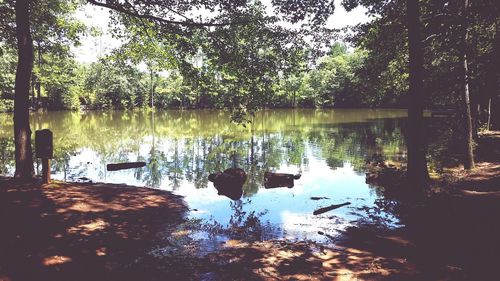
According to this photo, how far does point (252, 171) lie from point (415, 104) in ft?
26.4

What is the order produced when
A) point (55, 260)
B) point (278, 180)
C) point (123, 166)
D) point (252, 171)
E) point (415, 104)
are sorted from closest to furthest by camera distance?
point (55, 260) → point (415, 104) → point (278, 180) → point (252, 171) → point (123, 166)

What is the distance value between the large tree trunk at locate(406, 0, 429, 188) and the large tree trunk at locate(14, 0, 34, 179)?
37.7 ft

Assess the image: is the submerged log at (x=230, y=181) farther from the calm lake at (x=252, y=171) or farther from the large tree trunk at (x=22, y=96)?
the large tree trunk at (x=22, y=96)

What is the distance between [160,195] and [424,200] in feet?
26.4

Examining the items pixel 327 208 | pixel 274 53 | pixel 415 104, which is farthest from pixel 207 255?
pixel 415 104

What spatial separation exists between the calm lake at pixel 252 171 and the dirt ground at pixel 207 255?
769mm

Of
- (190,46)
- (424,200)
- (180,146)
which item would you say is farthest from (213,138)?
(424,200)

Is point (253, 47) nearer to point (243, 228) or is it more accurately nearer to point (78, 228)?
point (243, 228)

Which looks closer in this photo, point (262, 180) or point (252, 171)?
point (262, 180)

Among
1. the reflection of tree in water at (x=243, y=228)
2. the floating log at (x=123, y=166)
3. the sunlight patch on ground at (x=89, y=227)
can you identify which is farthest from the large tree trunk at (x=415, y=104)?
the floating log at (x=123, y=166)

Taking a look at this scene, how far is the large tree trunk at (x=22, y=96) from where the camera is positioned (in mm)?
10281

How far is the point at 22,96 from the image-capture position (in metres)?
10.4

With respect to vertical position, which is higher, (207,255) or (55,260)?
(55,260)

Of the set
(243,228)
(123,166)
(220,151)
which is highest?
(220,151)
